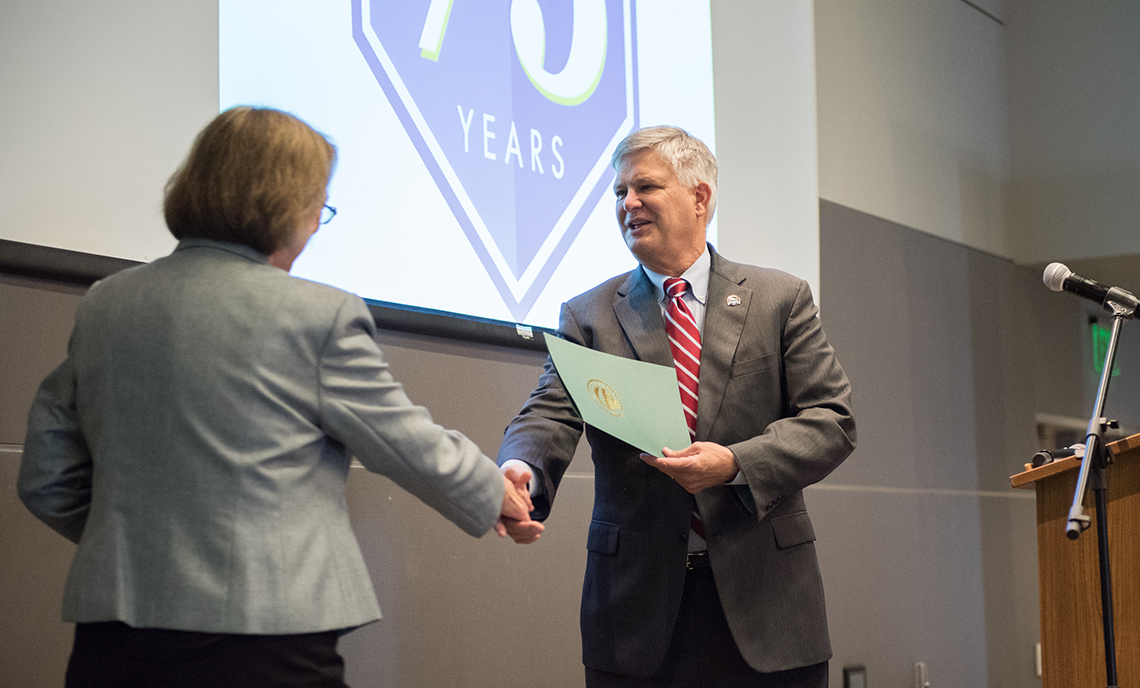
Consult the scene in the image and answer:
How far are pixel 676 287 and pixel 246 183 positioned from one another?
1033 mm

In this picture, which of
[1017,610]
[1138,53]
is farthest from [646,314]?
[1138,53]

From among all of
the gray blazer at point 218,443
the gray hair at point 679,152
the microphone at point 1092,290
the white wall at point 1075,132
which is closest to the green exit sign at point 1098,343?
the white wall at point 1075,132

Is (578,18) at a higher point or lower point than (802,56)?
lower

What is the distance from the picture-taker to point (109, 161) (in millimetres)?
2232

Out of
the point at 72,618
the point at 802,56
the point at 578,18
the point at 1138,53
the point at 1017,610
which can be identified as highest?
the point at 1138,53

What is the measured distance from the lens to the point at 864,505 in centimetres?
440

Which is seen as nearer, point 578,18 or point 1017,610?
point 578,18

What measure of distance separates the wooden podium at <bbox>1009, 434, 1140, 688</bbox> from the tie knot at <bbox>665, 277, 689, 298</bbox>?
1.20 metres

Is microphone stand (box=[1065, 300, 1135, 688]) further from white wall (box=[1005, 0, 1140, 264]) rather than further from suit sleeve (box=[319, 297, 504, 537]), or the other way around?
white wall (box=[1005, 0, 1140, 264])

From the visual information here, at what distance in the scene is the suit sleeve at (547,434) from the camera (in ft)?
6.63

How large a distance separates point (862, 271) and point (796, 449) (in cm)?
287

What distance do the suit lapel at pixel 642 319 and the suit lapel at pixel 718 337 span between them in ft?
0.27

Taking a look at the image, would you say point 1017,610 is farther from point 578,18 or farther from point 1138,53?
point 578,18

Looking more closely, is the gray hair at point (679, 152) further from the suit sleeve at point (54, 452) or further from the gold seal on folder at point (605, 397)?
the suit sleeve at point (54, 452)
